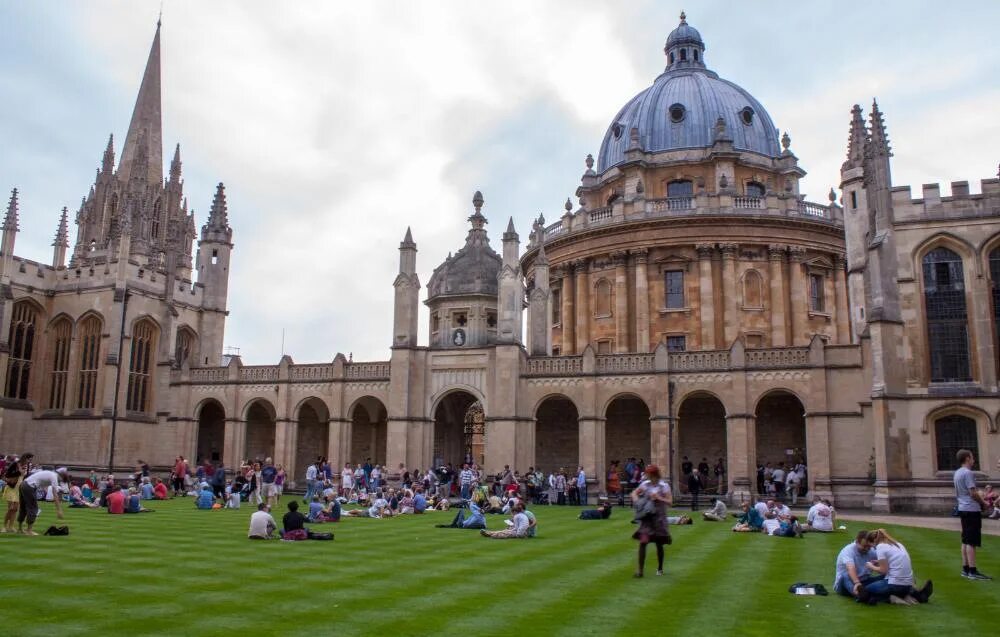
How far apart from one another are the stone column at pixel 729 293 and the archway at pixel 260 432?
25.9 metres

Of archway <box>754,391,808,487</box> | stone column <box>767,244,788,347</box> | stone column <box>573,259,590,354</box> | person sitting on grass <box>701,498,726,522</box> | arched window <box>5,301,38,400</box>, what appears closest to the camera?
person sitting on grass <box>701,498,726,522</box>

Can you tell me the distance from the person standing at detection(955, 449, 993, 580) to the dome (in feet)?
113

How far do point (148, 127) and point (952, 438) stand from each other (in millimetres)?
67198

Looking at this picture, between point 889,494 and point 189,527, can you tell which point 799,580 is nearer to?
point 189,527

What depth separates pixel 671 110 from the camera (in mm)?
54125

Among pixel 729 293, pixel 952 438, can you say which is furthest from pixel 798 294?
pixel 952 438

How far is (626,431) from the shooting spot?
42344mm

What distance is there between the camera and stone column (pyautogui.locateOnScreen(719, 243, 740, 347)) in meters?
46.2

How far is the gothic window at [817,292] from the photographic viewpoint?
48562mm

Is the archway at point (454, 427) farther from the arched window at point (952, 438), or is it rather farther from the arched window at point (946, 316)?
the arched window at point (946, 316)

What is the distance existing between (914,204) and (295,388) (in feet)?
99.4

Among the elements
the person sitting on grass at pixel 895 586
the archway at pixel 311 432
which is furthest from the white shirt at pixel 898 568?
the archway at pixel 311 432

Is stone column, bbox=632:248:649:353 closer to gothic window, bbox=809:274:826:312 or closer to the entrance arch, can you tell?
the entrance arch

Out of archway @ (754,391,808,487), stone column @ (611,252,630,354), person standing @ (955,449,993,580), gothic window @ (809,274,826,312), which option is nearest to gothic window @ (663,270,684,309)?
stone column @ (611,252,630,354)
